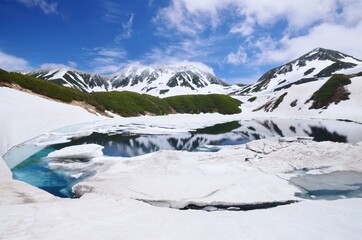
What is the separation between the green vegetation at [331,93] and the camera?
262ft

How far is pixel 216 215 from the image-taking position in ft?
35.9

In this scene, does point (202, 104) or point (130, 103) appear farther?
point (202, 104)

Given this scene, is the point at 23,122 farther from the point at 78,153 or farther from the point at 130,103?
the point at 130,103

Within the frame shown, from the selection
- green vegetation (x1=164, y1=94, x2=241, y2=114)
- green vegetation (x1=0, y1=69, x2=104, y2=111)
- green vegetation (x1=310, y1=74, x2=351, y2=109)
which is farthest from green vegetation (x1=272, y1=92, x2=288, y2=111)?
green vegetation (x1=0, y1=69, x2=104, y2=111)

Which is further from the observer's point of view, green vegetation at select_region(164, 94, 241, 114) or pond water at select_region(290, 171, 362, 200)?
green vegetation at select_region(164, 94, 241, 114)

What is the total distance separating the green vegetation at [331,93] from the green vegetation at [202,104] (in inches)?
1410

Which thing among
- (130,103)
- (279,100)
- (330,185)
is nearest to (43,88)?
(130,103)

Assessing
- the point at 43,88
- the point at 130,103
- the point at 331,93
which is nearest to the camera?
the point at 43,88

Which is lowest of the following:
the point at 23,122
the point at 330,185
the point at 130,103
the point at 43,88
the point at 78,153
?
the point at 78,153

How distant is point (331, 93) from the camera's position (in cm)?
8338

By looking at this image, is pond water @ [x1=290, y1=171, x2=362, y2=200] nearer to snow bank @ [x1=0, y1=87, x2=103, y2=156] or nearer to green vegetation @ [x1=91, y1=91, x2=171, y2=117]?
snow bank @ [x1=0, y1=87, x2=103, y2=156]

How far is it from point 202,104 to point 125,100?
131 feet

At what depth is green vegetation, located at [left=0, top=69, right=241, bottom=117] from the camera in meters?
69.0

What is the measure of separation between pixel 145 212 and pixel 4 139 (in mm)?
23728
